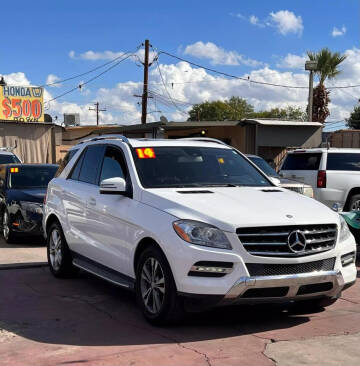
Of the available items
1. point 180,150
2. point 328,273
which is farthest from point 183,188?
point 328,273

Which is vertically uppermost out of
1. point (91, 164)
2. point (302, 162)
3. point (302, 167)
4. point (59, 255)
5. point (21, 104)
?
point (21, 104)

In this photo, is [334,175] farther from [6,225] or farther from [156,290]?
[156,290]

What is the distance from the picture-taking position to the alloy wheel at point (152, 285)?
506 cm

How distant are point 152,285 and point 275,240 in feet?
4.04

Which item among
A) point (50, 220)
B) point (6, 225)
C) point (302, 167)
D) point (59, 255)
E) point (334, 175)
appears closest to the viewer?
point (59, 255)

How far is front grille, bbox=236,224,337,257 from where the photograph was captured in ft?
15.6

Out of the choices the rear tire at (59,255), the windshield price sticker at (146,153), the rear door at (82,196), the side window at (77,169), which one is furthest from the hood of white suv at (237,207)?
the rear tire at (59,255)

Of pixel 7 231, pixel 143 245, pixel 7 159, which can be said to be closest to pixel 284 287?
pixel 143 245

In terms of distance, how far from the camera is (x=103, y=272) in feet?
20.1

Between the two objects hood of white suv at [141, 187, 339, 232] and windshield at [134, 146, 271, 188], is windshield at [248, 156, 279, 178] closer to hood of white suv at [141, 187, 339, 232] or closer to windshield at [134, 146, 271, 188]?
windshield at [134, 146, 271, 188]

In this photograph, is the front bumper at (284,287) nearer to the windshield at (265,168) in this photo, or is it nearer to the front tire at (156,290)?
the front tire at (156,290)

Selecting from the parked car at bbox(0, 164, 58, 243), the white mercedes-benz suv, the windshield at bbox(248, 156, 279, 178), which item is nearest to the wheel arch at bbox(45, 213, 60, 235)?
the white mercedes-benz suv

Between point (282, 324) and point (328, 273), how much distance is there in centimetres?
71

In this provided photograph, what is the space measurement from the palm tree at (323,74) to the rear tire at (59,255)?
89.1 ft
